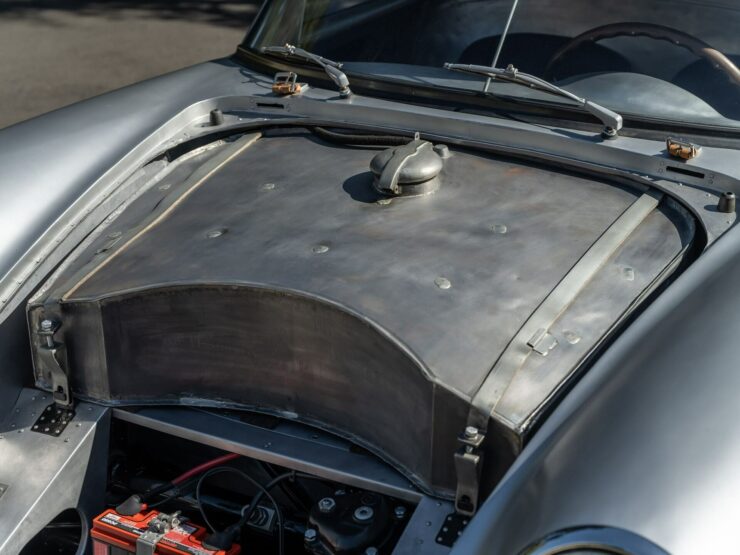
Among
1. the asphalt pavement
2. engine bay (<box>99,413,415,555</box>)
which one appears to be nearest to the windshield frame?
Answer: engine bay (<box>99,413,415,555</box>)

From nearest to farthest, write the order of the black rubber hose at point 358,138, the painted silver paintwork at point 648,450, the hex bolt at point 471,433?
the painted silver paintwork at point 648,450 < the hex bolt at point 471,433 < the black rubber hose at point 358,138

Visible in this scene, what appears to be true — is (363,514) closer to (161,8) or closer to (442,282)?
(442,282)

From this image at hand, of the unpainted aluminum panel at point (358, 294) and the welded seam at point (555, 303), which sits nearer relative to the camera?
the welded seam at point (555, 303)

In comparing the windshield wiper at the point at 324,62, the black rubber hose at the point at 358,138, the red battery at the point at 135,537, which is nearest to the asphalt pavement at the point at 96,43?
the windshield wiper at the point at 324,62

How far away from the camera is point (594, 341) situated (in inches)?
75.3

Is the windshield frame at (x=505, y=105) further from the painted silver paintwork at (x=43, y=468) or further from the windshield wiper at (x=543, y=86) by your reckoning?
the painted silver paintwork at (x=43, y=468)

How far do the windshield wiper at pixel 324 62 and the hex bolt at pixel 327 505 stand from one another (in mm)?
1218

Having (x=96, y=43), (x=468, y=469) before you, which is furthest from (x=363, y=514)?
(x=96, y=43)

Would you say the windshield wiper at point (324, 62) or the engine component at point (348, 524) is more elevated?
the windshield wiper at point (324, 62)

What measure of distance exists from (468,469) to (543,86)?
45.5 inches

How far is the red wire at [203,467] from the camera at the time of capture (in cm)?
224

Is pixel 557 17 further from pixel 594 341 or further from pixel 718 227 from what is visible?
pixel 594 341

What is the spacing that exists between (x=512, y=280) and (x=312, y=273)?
0.40m

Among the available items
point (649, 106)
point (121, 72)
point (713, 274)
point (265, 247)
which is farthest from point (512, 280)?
point (121, 72)
